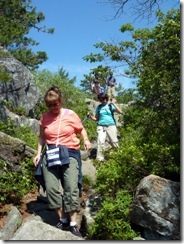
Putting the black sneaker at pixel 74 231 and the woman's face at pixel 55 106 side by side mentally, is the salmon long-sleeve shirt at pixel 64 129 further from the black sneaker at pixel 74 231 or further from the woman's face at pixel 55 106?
the black sneaker at pixel 74 231

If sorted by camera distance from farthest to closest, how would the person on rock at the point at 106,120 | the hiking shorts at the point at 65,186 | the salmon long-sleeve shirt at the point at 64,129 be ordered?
1. the person on rock at the point at 106,120
2. the salmon long-sleeve shirt at the point at 64,129
3. the hiking shorts at the point at 65,186

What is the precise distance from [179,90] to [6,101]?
9.89 metres

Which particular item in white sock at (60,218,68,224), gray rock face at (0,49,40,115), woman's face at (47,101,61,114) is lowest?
white sock at (60,218,68,224)

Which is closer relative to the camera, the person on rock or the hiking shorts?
the hiking shorts

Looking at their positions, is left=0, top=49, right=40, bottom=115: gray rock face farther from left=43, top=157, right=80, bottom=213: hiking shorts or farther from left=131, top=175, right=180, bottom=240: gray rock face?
left=131, top=175, right=180, bottom=240: gray rock face

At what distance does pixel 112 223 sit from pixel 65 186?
721mm

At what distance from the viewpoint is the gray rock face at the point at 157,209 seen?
4527 mm

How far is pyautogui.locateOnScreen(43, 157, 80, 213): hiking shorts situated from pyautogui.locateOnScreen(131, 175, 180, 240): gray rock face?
29.3 inches

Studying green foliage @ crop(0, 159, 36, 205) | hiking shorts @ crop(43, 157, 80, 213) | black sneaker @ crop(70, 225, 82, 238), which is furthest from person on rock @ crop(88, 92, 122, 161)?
black sneaker @ crop(70, 225, 82, 238)

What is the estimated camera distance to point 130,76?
10.2 meters

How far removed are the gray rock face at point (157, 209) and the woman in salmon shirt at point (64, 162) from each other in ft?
2.45

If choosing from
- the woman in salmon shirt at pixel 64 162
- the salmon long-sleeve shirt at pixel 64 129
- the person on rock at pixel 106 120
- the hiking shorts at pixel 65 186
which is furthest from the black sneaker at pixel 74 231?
the person on rock at pixel 106 120

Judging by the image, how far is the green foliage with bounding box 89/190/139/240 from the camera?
4.69 m

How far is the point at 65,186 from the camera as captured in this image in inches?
186
